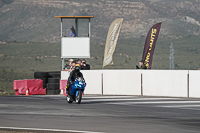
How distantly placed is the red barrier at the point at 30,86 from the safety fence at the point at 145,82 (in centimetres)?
226

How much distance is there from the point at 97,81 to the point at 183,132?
1307cm

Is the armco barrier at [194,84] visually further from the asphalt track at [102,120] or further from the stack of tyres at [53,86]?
the stack of tyres at [53,86]

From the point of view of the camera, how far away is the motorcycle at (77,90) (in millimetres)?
16875

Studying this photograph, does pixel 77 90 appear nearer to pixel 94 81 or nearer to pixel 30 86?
pixel 94 81

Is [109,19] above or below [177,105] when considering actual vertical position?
above

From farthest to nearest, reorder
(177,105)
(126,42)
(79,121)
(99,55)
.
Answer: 1. (126,42)
2. (99,55)
3. (177,105)
4. (79,121)

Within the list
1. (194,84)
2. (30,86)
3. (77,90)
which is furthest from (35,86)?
(194,84)

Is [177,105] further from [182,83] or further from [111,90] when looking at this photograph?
[111,90]

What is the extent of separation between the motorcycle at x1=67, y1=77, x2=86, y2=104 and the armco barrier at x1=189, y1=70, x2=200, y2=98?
18.5ft

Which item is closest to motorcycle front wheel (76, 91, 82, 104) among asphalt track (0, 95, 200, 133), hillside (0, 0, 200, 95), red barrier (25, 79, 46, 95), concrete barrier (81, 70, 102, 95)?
asphalt track (0, 95, 200, 133)

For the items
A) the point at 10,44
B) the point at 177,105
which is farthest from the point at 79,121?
the point at 10,44

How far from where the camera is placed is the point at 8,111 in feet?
44.4

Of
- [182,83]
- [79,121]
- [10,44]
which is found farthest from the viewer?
[10,44]

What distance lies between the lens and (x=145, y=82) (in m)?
21.2
